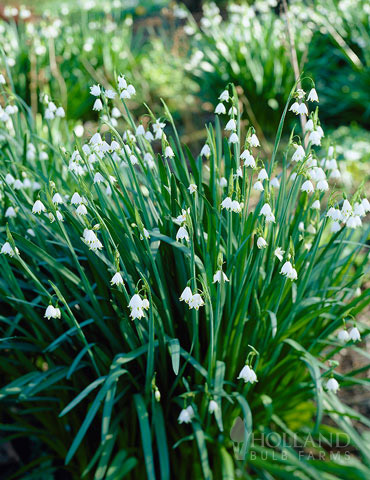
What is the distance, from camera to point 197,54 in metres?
5.49

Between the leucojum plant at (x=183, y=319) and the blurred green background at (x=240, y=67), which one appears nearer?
the leucojum plant at (x=183, y=319)

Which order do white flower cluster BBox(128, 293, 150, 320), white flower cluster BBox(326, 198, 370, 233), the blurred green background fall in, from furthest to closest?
the blurred green background
white flower cluster BBox(326, 198, 370, 233)
white flower cluster BBox(128, 293, 150, 320)

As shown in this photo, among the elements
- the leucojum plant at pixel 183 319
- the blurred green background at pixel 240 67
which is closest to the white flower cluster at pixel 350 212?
the leucojum plant at pixel 183 319

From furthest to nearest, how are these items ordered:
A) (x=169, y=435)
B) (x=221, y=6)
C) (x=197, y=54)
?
(x=221, y=6) → (x=197, y=54) → (x=169, y=435)

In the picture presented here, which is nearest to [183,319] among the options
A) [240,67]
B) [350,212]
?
[350,212]

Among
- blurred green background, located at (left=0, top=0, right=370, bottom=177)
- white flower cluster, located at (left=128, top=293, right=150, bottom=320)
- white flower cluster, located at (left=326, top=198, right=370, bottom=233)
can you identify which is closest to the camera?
white flower cluster, located at (left=128, top=293, right=150, bottom=320)

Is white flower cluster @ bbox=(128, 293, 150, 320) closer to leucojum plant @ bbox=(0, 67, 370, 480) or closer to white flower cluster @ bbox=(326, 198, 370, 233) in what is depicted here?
A: leucojum plant @ bbox=(0, 67, 370, 480)

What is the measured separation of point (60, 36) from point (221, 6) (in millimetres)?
6277

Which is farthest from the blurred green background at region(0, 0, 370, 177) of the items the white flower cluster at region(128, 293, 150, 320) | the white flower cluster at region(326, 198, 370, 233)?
the white flower cluster at region(128, 293, 150, 320)

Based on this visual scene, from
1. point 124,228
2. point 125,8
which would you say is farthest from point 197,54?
point 125,8

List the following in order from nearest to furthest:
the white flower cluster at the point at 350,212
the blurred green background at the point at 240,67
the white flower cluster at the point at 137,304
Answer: the white flower cluster at the point at 137,304 < the white flower cluster at the point at 350,212 < the blurred green background at the point at 240,67

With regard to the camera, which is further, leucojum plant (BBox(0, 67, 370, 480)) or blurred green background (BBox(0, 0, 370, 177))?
blurred green background (BBox(0, 0, 370, 177))

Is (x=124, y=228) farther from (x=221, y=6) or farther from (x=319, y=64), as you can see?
(x=221, y=6)

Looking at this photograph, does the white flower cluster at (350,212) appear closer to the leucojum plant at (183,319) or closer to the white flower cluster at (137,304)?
the leucojum plant at (183,319)
